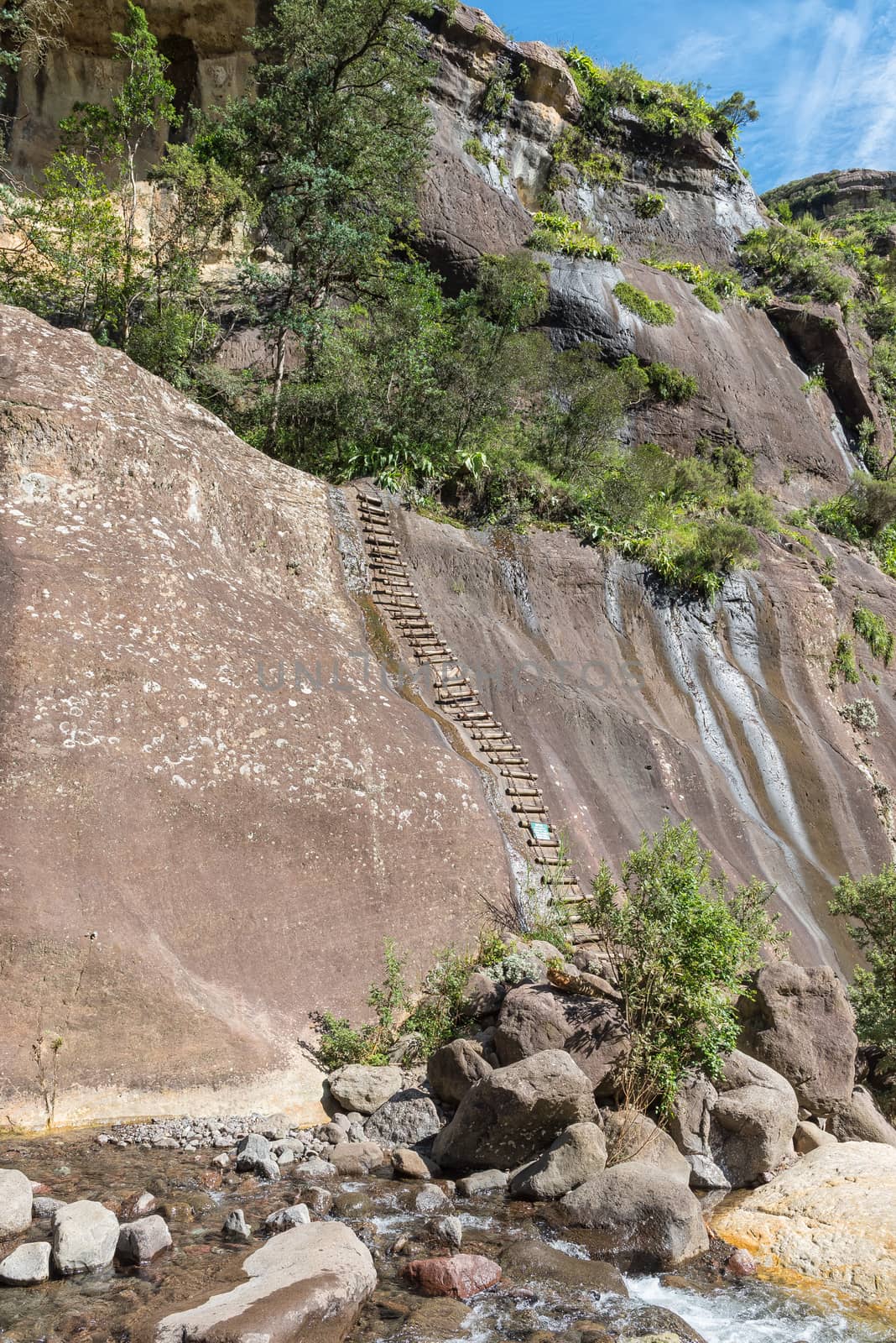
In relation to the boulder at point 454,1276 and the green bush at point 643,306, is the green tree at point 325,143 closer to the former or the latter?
the green bush at point 643,306

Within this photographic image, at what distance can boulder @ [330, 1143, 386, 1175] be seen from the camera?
647cm

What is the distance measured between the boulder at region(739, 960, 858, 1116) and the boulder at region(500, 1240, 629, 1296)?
10.4 feet

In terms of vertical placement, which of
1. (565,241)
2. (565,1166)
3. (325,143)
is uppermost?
(565,241)

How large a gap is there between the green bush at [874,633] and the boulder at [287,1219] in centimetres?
2091

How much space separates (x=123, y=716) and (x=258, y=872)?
187 centimetres

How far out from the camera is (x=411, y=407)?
1808cm

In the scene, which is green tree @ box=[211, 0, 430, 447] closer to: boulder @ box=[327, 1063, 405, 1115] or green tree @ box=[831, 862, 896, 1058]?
green tree @ box=[831, 862, 896, 1058]

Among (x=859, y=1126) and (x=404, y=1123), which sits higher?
(x=404, y=1123)

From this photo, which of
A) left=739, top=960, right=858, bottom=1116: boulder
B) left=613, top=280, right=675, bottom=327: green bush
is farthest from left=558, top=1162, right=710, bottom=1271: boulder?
left=613, top=280, right=675, bottom=327: green bush

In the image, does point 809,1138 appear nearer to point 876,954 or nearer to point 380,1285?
point 876,954

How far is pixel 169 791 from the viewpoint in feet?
26.2

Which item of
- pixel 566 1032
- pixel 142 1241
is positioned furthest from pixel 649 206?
pixel 142 1241

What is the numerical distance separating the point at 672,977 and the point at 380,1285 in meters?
3.33

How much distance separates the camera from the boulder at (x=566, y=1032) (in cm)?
713
